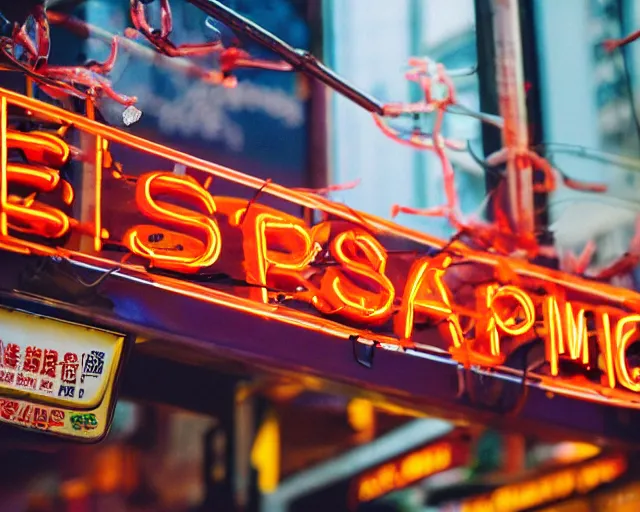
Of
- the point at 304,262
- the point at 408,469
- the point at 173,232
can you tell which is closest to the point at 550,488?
the point at 408,469

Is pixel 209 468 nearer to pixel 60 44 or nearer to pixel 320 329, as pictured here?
pixel 320 329

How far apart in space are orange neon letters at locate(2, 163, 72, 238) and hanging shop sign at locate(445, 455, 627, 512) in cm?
400

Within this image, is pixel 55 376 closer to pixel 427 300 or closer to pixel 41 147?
pixel 41 147

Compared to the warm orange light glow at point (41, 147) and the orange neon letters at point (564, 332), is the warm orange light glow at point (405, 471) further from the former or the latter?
the warm orange light glow at point (41, 147)

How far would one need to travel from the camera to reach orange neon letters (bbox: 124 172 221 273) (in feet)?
14.7

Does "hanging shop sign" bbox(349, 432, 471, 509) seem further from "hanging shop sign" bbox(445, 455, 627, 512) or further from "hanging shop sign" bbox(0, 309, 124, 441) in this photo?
"hanging shop sign" bbox(0, 309, 124, 441)

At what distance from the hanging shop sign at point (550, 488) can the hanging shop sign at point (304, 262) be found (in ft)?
3.45

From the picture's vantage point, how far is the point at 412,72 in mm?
6094

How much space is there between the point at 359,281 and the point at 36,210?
1785 millimetres

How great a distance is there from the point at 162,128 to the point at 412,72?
5.89 feet

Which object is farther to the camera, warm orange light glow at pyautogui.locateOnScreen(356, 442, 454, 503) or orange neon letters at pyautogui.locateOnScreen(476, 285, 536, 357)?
warm orange light glow at pyautogui.locateOnScreen(356, 442, 454, 503)

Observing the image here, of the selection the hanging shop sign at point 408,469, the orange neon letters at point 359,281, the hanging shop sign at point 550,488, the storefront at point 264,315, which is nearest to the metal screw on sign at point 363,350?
the storefront at point 264,315

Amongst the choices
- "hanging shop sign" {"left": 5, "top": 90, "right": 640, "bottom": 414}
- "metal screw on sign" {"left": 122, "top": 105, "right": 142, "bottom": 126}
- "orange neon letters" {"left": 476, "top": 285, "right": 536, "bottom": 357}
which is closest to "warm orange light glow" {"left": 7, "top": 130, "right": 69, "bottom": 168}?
"hanging shop sign" {"left": 5, "top": 90, "right": 640, "bottom": 414}

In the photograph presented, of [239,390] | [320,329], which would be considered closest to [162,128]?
[320,329]
